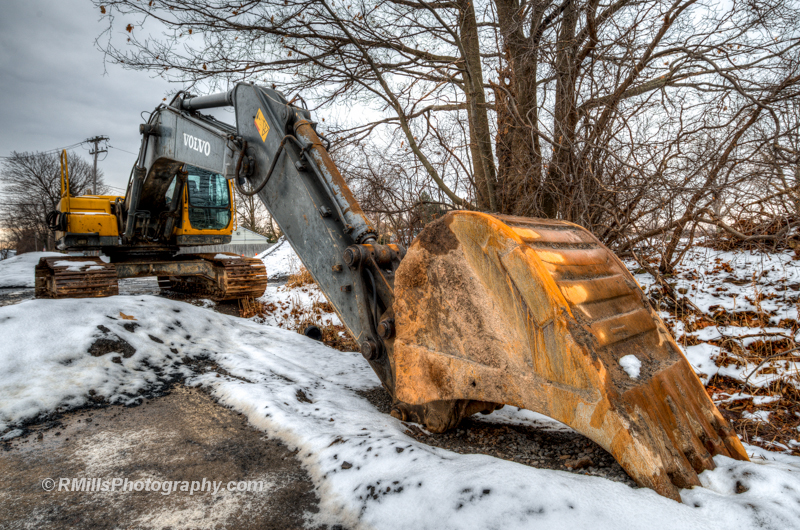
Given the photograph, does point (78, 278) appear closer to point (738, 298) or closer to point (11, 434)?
point (11, 434)

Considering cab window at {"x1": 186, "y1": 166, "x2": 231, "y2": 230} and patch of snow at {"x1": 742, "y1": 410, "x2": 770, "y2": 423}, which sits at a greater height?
cab window at {"x1": 186, "y1": 166, "x2": 231, "y2": 230}

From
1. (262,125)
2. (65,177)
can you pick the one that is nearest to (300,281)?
(65,177)

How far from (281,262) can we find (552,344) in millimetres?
16623

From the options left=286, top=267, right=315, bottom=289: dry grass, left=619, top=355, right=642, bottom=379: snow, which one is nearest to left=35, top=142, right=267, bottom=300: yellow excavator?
left=286, top=267, right=315, bottom=289: dry grass

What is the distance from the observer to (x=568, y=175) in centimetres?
480

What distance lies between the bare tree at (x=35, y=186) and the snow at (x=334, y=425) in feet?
127

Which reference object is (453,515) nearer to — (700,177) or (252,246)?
(700,177)

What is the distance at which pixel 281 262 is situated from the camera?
1756 cm

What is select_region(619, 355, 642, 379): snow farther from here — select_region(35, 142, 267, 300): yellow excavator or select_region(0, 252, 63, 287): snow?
select_region(0, 252, 63, 287): snow

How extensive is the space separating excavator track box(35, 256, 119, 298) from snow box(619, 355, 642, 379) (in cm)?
682

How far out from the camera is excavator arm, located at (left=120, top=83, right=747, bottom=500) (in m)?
1.73

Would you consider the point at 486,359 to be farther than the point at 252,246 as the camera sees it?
No

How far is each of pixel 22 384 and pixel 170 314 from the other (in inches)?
69.7

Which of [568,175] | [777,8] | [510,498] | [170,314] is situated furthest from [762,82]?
[170,314]
